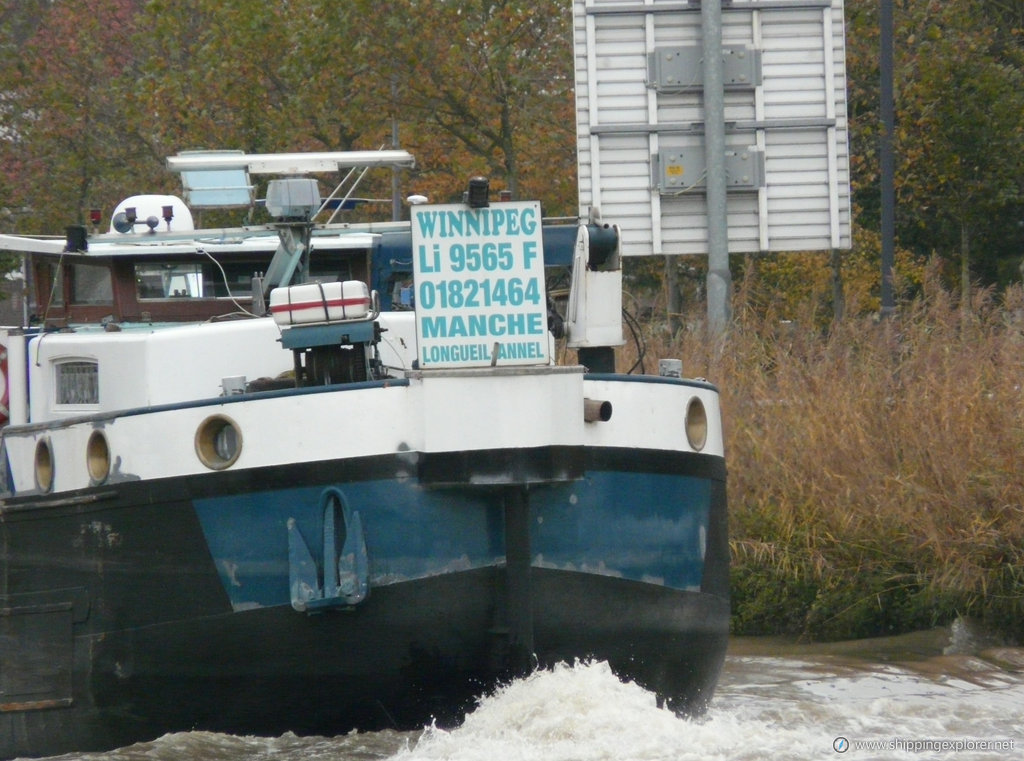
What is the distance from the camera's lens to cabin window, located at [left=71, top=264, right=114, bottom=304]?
9188 millimetres

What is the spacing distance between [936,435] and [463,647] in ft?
16.3

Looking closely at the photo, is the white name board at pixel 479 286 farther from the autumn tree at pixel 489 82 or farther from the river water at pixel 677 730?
the autumn tree at pixel 489 82

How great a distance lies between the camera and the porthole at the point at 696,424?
802 centimetres

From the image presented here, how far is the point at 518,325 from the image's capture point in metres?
7.45

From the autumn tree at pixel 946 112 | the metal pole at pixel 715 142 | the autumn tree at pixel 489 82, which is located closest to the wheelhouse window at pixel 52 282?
the metal pole at pixel 715 142

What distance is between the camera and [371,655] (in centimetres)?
735

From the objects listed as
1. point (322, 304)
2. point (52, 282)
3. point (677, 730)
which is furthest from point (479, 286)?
point (52, 282)

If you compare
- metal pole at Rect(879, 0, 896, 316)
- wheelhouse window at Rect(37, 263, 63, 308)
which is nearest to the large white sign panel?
metal pole at Rect(879, 0, 896, 316)

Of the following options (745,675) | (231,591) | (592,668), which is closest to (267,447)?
(231,591)

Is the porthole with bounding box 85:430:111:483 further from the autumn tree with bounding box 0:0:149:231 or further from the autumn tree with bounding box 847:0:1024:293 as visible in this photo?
the autumn tree with bounding box 0:0:149:231

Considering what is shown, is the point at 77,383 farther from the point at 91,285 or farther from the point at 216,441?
the point at 216,441

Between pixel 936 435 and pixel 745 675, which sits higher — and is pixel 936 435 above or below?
above

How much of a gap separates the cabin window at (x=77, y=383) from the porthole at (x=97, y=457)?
73 cm

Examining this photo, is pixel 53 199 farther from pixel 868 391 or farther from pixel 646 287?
pixel 868 391
